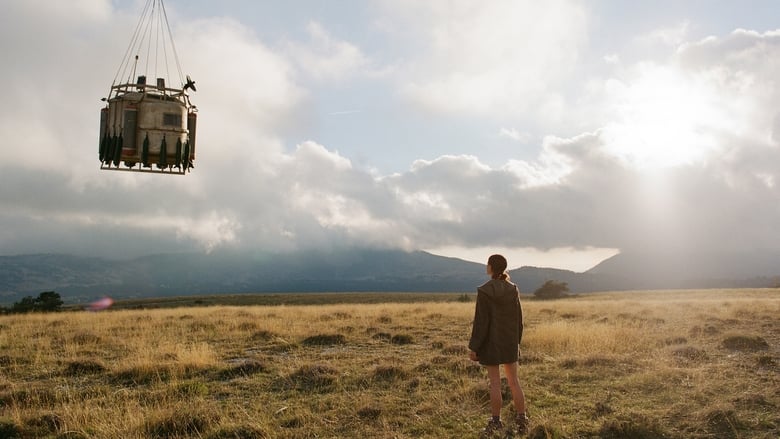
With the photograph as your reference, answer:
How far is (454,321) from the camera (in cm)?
2469

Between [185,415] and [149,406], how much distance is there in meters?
1.37

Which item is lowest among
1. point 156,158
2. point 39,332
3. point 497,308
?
point 39,332

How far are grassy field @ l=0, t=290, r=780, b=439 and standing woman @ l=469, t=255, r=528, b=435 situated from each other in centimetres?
57

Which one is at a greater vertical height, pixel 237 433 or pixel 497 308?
pixel 497 308

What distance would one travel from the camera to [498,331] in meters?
7.84

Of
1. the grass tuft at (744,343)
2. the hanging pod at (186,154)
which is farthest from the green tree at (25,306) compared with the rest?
the grass tuft at (744,343)

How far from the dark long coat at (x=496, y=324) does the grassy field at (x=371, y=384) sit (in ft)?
3.83

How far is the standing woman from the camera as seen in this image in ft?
25.5

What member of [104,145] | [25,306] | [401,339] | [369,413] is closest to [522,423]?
[369,413]

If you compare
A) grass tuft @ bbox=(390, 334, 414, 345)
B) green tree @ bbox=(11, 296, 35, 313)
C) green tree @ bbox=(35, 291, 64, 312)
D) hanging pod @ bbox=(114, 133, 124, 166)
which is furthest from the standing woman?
green tree @ bbox=(35, 291, 64, 312)

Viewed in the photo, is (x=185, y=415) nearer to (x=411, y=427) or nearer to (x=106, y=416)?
(x=106, y=416)

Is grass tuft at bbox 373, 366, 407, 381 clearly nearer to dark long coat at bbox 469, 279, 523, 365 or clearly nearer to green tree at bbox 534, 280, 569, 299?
dark long coat at bbox 469, 279, 523, 365

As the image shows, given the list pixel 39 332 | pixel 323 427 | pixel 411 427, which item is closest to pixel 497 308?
pixel 411 427

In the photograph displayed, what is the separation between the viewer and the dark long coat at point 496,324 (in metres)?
7.78
